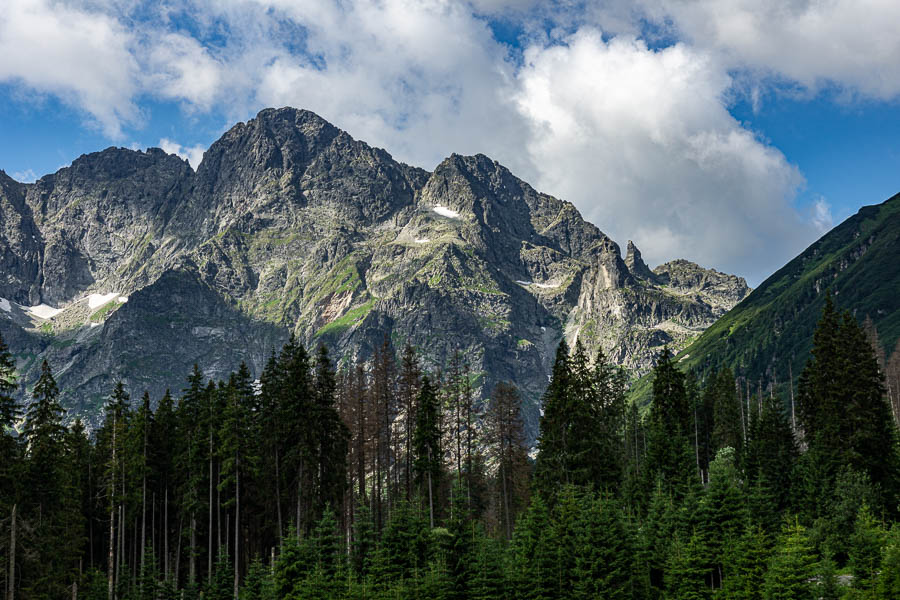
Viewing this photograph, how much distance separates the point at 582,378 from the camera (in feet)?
214

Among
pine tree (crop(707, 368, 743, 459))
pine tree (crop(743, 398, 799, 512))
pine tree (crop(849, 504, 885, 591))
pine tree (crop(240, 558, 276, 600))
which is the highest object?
pine tree (crop(707, 368, 743, 459))

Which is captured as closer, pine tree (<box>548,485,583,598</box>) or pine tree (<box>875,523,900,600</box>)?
pine tree (<box>875,523,900,600</box>)

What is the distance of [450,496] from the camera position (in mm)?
60031

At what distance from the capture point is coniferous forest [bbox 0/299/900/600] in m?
45.8

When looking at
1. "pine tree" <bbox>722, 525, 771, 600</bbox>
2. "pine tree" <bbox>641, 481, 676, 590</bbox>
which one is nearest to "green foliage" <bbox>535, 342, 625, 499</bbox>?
"pine tree" <bbox>641, 481, 676, 590</bbox>

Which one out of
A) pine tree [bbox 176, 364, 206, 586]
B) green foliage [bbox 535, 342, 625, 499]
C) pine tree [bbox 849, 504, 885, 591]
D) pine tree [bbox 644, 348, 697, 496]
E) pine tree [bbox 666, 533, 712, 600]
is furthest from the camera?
pine tree [bbox 176, 364, 206, 586]

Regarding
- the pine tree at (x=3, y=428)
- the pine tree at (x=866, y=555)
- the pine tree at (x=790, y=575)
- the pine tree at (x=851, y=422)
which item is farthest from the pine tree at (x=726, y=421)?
the pine tree at (x=3, y=428)

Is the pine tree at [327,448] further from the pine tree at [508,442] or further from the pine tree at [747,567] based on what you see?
the pine tree at [747,567]

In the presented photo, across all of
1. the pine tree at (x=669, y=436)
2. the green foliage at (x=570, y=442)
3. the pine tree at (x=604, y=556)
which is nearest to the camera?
the pine tree at (x=604, y=556)

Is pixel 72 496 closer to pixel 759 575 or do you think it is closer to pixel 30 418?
pixel 30 418

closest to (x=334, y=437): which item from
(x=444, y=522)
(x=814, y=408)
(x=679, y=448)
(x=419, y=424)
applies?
(x=419, y=424)

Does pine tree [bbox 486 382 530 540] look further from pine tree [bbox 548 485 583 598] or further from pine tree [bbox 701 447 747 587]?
pine tree [bbox 701 447 747 587]

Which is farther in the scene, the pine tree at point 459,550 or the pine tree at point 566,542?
the pine tree at point 566,542

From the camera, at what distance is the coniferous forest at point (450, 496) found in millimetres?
45844
